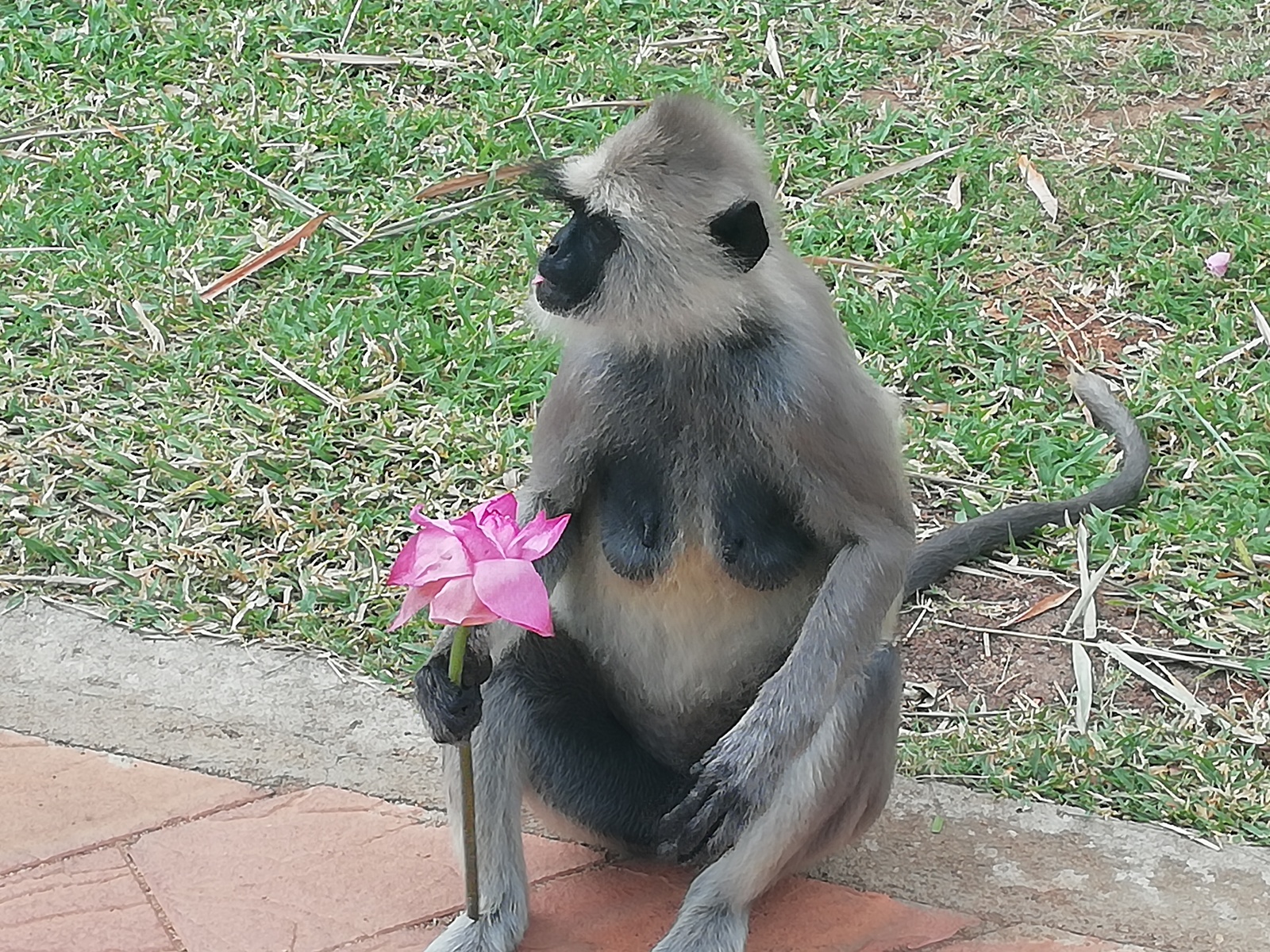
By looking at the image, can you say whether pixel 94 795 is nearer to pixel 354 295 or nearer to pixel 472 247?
pixel 354 295

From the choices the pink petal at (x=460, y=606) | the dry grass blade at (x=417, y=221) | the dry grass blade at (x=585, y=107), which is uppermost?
the pink petal at (x=460, y=606)

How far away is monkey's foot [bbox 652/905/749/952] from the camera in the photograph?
287cm

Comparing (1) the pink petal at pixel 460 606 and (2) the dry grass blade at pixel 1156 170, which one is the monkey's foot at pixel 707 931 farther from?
(2) the dry grass blade at pixel 1156 170

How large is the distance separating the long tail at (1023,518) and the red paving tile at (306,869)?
108cm

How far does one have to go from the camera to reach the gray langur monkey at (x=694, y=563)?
279 cm

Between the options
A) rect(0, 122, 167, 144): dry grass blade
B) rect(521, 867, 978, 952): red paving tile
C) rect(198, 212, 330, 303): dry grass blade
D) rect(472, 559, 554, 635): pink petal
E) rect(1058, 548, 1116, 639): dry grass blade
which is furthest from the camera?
rect(0, 122, 167, 144): dry grass blade

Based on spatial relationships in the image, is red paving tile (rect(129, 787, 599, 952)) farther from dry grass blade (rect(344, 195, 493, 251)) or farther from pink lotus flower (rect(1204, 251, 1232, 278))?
pink lotus flower (rect(1204, 251, 1232, 278))

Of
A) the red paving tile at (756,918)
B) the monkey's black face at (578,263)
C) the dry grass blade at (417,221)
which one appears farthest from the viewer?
the dry grass blade at (417,221)

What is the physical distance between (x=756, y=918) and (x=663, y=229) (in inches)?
45.0

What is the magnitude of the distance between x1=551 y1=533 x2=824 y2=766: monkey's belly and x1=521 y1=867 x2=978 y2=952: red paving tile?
25cm

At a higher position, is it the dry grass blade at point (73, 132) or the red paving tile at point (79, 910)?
the red paving tile at point (79, 910)

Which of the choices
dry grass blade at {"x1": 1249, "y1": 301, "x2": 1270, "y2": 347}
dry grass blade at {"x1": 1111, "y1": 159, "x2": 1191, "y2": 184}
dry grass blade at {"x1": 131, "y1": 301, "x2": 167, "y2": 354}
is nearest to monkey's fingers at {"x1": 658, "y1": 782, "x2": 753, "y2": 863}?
dry grass blade at {"x1": 131, "y1": 301, "x2": 167, "y2": 354}

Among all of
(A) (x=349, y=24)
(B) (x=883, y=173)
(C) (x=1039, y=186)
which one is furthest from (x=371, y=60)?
(C) (x=1039, y=186)

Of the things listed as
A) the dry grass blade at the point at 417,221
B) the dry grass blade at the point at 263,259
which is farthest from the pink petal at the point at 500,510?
the dry grass blade at the point at 417,221
